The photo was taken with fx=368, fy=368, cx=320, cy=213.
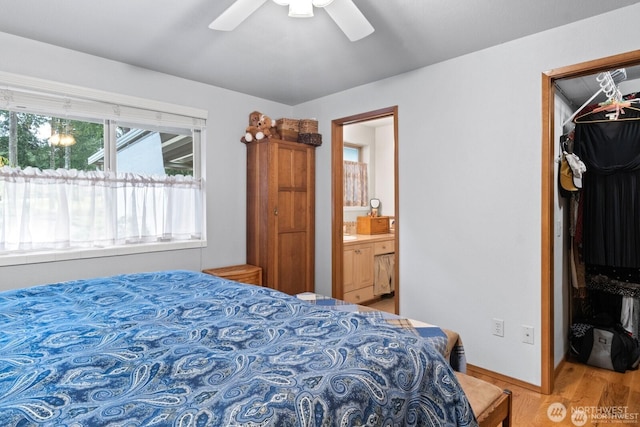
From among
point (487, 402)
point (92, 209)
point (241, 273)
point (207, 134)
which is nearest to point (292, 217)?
point (241, 273)

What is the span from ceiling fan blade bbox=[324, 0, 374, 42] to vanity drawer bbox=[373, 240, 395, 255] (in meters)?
3.03

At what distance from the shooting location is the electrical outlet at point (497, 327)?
2639mm

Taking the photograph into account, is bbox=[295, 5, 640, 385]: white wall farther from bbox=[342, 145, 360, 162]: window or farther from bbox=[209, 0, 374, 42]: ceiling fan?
bbox=[342, 145, 360, 162]: window

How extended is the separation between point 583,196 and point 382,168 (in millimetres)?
2739

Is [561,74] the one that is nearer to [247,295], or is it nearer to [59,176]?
[247,295]

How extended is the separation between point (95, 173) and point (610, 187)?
4.12m

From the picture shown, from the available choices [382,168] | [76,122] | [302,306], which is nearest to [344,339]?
[302,306]

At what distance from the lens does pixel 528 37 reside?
8.11 feet

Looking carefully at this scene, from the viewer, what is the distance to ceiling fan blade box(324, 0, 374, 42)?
5.79ft

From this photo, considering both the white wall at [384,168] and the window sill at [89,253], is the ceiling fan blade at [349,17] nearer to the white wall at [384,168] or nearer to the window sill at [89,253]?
the window sill at [89,253]

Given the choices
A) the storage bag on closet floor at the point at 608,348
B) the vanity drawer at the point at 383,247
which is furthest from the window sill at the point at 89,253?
the storage bag on closet floor at the point at 608,348

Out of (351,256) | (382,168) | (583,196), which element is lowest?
(351,256)

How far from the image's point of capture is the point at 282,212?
3641 millimetres

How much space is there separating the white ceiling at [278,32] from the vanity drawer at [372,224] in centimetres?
218
